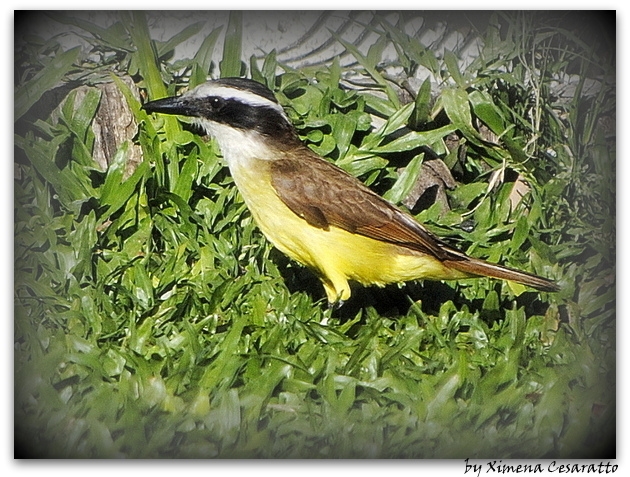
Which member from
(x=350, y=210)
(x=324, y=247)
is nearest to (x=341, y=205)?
(x=350, y=210)

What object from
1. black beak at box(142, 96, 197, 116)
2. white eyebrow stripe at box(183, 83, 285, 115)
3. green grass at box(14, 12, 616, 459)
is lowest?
green grass at box(14, 12, 616, 459)

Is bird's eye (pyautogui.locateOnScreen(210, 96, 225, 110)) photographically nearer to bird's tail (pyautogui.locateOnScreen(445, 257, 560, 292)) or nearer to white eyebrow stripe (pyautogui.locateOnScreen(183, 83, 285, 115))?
white eyebrow stripe (pyautogui.locateOnScreen(183, 83, 285, 115))

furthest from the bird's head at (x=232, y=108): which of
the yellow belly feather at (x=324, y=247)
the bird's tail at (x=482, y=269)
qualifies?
the bird's tail at (x=482, y=269)

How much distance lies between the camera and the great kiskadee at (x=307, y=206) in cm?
396

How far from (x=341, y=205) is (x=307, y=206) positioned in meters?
0.12

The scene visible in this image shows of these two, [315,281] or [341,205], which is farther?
[315,281]

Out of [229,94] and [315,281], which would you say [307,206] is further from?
[229,94]

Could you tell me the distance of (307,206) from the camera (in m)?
3.96

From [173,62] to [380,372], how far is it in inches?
50.5

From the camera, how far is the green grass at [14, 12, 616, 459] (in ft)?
13.2

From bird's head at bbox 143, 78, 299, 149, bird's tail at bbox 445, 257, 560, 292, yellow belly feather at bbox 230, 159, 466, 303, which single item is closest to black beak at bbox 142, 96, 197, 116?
bird's head at bbox 143, 78, 299, 149

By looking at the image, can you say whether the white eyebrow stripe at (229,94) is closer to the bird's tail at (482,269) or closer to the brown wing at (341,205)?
the brown wing at (341,205)

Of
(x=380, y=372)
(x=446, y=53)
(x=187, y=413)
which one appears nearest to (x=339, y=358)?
(x=380, y=372)

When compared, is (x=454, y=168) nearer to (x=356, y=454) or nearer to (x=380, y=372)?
(x=380, y=372)
